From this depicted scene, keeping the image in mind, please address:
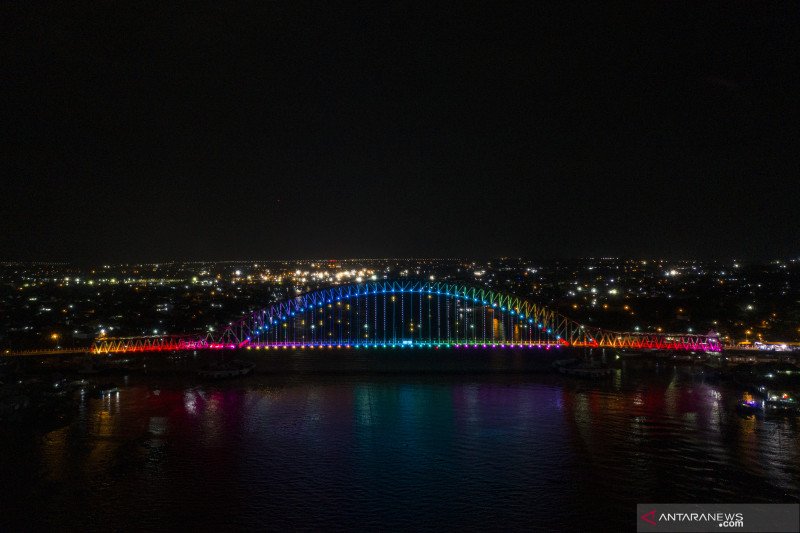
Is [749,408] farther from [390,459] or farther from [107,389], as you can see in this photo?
[107,389]

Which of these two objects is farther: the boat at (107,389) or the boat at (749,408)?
the boat at (107,389)

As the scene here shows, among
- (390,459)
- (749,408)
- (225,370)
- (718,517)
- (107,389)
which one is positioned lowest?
(718,517)

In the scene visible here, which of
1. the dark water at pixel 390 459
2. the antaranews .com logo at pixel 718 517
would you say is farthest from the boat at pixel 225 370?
the antaranews .com logo at pixel 718 517

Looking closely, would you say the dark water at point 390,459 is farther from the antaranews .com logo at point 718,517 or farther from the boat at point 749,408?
the antaranews .com logo at point 718,517

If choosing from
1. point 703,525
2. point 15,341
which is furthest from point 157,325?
point 703,525

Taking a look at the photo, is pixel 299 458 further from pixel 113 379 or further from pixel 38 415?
pixel 113 379

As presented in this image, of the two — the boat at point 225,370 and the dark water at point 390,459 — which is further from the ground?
the boat at point 225,370

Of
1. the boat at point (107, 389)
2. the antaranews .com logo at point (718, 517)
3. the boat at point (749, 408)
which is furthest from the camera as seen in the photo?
the boat at point (107, 389)

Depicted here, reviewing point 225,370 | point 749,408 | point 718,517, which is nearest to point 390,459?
point 718,517
